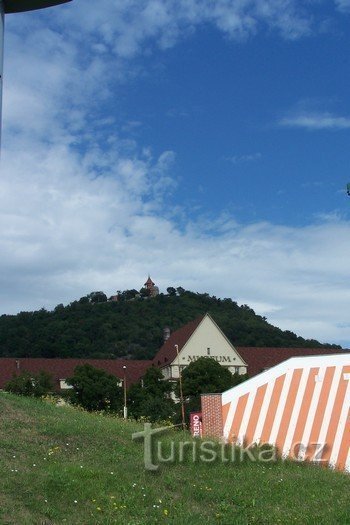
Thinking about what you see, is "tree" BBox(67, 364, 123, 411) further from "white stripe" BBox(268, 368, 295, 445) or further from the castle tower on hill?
the castle tower on hill

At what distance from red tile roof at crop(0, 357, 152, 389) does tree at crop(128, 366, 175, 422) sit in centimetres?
1246

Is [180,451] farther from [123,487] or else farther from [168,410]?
[168,410]

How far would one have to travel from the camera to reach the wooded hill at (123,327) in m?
102

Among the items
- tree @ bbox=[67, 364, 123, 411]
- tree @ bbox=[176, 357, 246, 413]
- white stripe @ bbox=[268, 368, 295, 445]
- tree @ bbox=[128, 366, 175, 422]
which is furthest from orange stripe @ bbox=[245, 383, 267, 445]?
tree @ bbox=[67, 364, 123, 411]

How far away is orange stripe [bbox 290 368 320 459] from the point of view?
2323 centimetres

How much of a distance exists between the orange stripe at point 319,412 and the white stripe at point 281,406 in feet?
3.90

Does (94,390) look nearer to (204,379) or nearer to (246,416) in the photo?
(204,379)

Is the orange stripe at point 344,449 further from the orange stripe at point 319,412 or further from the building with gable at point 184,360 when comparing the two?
the building with gable at point 184,360

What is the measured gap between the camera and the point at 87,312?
120 meters

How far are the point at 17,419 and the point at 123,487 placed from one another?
675 cm

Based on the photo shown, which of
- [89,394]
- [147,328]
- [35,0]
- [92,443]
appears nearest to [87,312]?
[147,328]

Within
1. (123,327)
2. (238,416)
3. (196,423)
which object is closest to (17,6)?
(238,416)

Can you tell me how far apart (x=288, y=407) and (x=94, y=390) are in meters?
Result: 37.7

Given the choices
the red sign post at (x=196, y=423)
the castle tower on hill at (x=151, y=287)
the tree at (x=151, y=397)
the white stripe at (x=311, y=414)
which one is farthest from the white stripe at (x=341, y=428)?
the castle tower on hill at (x=151, y=287)
